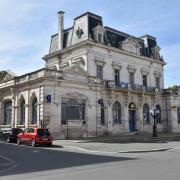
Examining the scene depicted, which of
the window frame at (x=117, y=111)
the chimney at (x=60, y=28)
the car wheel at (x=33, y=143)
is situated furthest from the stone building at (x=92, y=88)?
the car wheel at (x=33, y=143)

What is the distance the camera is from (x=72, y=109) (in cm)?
3300

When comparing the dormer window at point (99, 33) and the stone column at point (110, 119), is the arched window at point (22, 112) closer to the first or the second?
the stone column at point (110, 119)

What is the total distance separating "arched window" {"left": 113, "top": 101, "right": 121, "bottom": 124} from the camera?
38.4 meters

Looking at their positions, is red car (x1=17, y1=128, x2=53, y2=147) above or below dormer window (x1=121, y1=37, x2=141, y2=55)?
below

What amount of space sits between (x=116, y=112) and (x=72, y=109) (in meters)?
7.96

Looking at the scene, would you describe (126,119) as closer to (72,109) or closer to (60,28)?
(72,109)

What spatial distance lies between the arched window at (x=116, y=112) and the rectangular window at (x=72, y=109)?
586cm

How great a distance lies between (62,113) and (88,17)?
46.5 feet

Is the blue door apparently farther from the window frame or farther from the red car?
the red car

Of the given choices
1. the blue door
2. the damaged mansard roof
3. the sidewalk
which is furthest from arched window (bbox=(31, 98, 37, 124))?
the blue door

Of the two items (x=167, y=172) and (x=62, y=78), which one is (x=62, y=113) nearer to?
(x=62, y=78)

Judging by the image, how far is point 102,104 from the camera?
36.5 metres

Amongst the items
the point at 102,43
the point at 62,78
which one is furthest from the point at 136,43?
the point at 62,78

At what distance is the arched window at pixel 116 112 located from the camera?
3841cm
